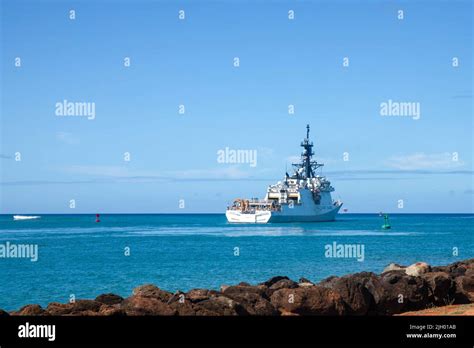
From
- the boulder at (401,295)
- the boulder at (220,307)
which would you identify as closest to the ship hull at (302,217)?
the boulder at (401,295)

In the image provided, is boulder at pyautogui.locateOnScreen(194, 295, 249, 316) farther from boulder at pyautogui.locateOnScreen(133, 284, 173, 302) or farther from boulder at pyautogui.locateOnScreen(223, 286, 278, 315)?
boulder at pyautogui.locateOnScreen(133, 284, 173, 302)

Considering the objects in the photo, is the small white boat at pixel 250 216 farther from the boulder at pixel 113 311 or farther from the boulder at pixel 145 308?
the boulder at pixel 113 311

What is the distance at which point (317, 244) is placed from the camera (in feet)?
210

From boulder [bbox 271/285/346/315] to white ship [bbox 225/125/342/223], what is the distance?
91041 mm

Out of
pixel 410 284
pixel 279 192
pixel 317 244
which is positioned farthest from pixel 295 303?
pixel 279 192

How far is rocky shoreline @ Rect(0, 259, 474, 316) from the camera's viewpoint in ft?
49.7

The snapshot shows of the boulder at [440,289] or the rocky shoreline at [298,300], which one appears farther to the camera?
the boulder at [440,289]

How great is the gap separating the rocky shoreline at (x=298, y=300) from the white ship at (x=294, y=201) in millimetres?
88600

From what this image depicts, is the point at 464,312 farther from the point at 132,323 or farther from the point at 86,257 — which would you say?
the point at 86,257

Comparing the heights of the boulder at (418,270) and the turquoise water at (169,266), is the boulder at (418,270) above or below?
above

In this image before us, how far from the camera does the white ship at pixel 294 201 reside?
110 meters

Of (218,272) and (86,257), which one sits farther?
(86,257)

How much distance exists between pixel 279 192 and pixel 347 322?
9834 centimetres

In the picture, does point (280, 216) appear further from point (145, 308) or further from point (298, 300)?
point (145, 308)
